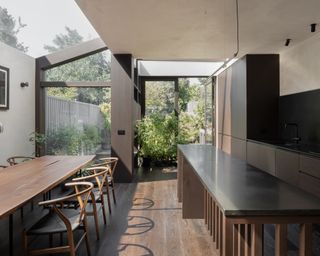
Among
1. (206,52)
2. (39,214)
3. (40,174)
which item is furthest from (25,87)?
(206,52)

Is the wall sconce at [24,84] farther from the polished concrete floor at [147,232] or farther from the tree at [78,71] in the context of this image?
the polished concrete floor at [147,232]

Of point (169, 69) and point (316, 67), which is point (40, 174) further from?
point (169, 69)

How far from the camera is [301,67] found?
15.6ft

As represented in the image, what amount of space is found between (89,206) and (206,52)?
11.5ft

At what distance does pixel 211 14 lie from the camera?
3699 millimetres

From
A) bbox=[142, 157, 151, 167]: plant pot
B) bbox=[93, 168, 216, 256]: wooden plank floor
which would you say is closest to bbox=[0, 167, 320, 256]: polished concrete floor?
bbox=[93, 168, 216, 256]: wooden plank floor

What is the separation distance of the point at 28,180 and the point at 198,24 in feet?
9.43

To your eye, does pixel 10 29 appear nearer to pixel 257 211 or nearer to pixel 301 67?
pixel 301 67

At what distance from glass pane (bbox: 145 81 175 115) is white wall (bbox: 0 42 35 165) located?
3.10 metres

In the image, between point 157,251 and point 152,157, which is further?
point 152,157

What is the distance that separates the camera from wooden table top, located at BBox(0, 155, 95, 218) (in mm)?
2133

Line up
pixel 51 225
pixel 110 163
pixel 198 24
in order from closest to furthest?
1. pixel 51 225
2. pixel 110 163
3. pixel 198 24

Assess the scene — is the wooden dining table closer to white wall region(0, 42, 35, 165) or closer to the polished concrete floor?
the polished concrete floor

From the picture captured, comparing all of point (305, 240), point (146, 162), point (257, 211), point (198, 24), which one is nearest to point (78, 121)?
point (146, 162)
